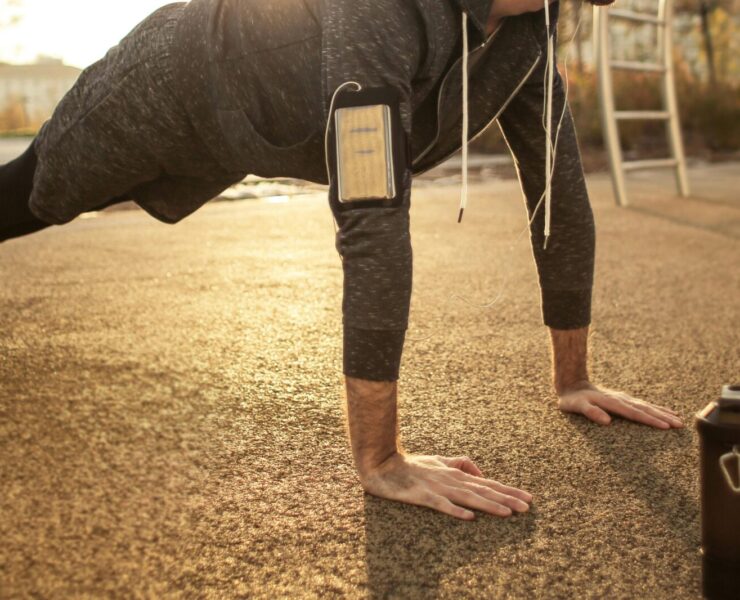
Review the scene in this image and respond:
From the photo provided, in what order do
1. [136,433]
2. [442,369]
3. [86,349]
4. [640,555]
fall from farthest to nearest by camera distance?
[86,349] < [442,369] < [136,433] < [640,555]

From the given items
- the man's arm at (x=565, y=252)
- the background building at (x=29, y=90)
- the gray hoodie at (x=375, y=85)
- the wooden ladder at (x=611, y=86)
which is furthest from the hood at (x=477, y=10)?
the background building at (x=29, y=90)

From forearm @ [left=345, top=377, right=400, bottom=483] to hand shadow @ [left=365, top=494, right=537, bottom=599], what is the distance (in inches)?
1.9

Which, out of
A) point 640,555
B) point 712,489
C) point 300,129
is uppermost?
point 300,129

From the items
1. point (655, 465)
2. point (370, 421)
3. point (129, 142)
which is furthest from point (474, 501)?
point (129, 142)

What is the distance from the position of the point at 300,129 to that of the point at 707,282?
1764mm

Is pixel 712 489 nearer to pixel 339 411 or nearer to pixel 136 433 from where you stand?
pixel 339 411

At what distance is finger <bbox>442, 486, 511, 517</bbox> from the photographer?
3.73 ft

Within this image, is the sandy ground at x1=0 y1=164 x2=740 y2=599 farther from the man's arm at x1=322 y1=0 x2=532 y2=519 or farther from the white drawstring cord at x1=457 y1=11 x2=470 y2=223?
the white drawstring cord at x1=457 y1=11 x2=470 y2=223

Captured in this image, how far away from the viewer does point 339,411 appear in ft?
5.06

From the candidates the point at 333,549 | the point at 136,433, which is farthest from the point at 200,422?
the point at 333,549

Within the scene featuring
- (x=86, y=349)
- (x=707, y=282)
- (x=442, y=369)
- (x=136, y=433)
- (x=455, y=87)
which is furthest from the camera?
(x=707, y=282)

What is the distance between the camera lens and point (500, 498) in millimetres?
1158

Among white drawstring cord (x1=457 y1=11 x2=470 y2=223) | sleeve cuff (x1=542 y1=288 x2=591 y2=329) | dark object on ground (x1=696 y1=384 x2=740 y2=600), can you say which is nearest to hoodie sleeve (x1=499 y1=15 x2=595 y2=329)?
sleeve cuff (x1=542 y1=288 x2=591 y2=329)

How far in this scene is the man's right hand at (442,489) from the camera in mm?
1145
